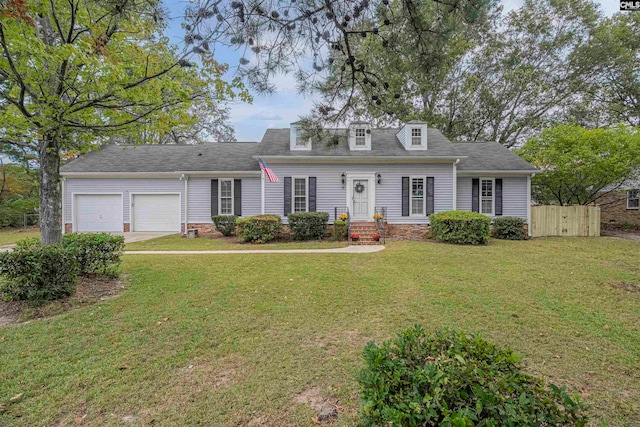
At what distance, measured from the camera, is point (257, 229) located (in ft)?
34.9

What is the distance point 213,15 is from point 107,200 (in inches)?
550

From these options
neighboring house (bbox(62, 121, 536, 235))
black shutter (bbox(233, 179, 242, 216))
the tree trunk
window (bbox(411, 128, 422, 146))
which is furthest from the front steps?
the tree trunk

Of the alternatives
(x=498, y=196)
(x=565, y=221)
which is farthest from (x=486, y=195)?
(x=565, y=221)

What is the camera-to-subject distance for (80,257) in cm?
519

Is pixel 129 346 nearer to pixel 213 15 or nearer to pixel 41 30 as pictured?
pixel 213 15

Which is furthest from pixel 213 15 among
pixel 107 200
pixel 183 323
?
pixel 107 200

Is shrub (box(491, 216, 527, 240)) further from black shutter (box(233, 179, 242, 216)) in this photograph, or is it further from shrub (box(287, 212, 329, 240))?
black shutter (box(233, 179, 242, 216))

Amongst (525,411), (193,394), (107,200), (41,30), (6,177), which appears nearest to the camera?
(525,411)

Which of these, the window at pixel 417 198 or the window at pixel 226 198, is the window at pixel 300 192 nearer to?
the window at pixel 226 198

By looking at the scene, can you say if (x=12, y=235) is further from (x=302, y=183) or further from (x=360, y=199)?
(x=360, y=199)

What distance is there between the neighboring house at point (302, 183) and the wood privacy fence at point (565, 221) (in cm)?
87

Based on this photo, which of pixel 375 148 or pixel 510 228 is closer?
pixel 510 228

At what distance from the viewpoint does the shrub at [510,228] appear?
11516 mm

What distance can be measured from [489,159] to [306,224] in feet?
30.9
